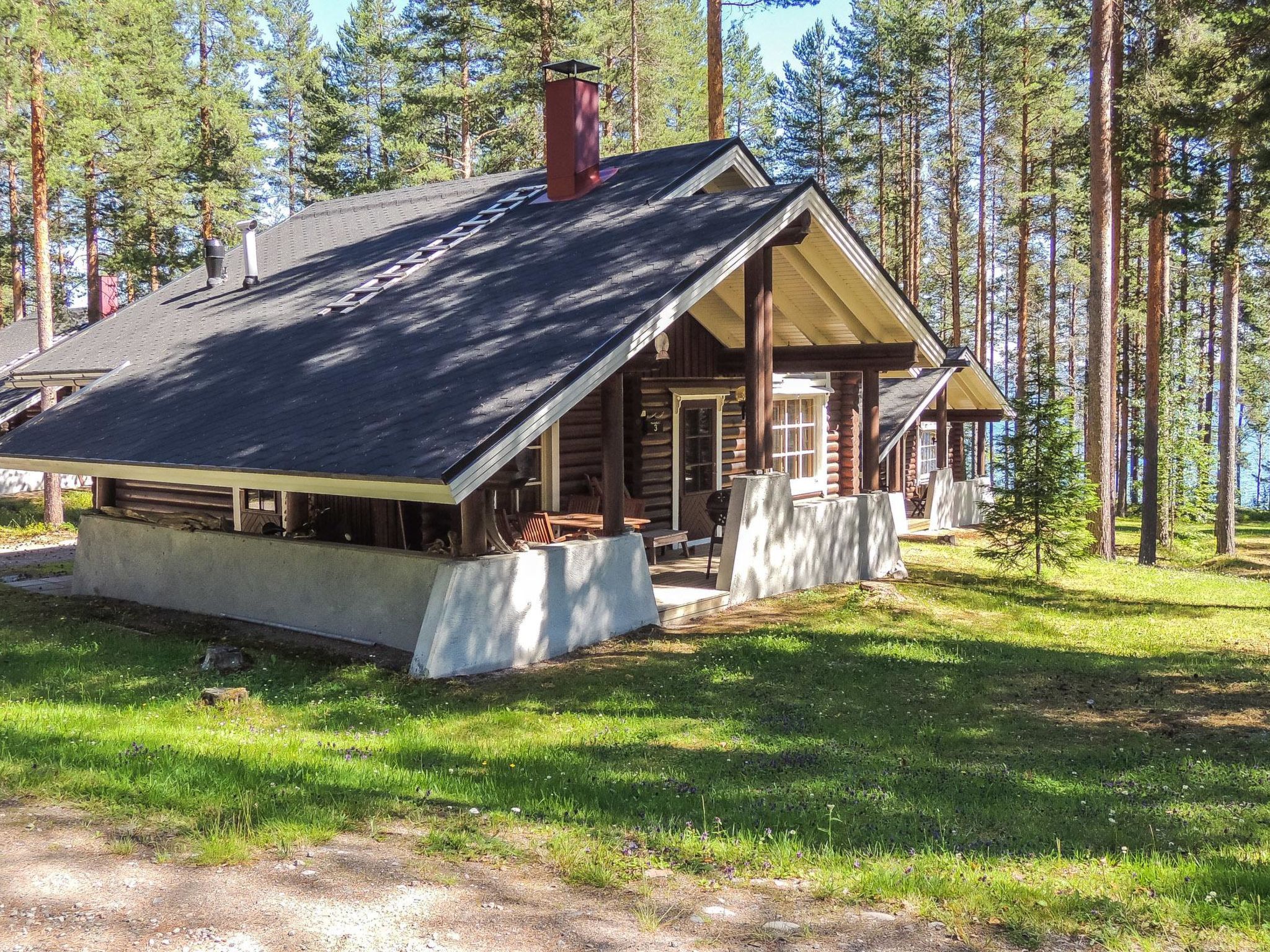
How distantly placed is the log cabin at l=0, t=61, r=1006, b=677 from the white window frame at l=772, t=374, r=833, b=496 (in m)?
0.14

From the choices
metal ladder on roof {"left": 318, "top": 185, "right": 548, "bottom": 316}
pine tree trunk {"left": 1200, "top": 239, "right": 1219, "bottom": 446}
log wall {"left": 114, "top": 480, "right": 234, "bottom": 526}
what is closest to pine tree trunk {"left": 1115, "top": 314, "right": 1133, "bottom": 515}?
pine tree trunk {"left": 1200, "top": 239, "right": 1219, "bottom": 446}

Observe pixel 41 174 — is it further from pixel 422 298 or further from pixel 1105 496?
pixel 1105 496

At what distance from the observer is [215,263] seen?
1752 cm

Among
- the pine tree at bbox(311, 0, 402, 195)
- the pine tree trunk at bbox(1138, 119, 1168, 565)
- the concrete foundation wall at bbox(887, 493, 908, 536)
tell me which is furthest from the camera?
the pine tree at bbox(311, 0, 402, 195)

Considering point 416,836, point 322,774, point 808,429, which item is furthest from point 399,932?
point 808,429

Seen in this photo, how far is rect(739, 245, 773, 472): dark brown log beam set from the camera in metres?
12.0

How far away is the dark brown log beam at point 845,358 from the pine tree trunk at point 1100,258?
5.11 m

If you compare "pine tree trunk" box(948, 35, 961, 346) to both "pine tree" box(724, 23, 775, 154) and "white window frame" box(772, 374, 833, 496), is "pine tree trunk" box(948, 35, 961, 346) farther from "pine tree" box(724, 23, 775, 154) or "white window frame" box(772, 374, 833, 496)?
"white window frame" box(772, 374, 833, 496)

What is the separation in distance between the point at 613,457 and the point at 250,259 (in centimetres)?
889

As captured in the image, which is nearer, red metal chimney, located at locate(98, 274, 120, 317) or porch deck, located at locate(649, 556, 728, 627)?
porch deck, located at locate(649, 556, 728, 627)

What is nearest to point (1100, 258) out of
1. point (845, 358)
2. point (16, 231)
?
point (845, 358)

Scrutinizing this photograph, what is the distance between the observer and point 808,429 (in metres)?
19.2

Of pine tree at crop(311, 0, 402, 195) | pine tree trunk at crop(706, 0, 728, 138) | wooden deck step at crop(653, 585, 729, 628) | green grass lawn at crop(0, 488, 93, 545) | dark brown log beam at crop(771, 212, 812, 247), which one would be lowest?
wooden deck step at crop(653, 585, 729, 628)

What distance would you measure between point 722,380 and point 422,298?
5.52 meters
